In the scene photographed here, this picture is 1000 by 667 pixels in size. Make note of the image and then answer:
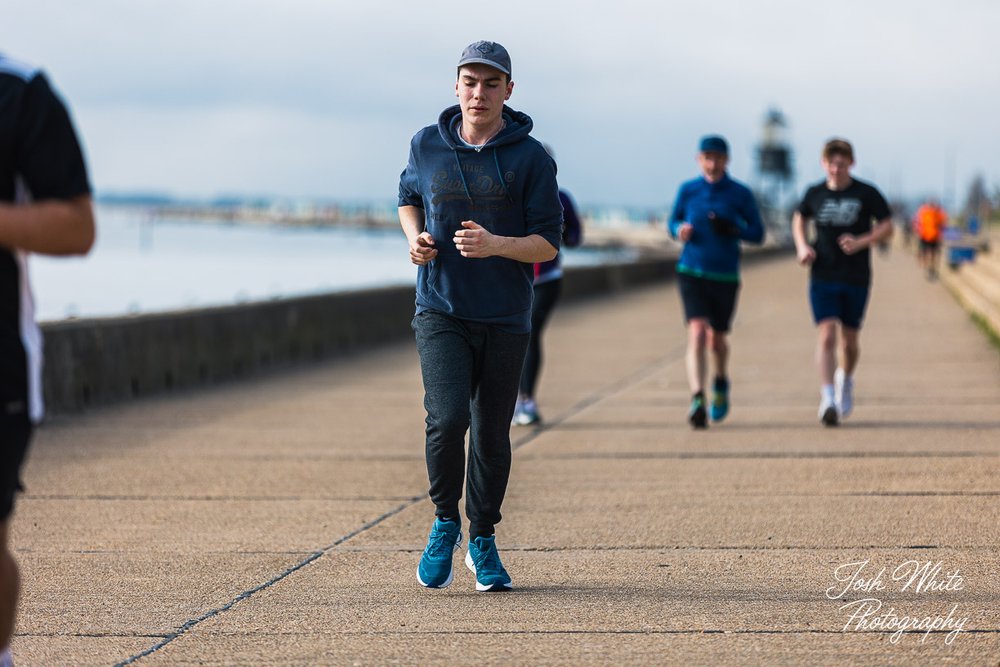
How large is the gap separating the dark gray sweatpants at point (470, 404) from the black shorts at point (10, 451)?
215cm

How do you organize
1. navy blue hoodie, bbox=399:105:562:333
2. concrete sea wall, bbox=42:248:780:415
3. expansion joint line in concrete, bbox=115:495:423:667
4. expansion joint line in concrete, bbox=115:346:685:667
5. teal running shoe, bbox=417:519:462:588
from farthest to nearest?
concrete sea wall, bbox=42:248:780:415, teal running shoe, bbox=417:519:462:588, navy blue hoodie, bbox=399:105:562:333, expansion joint line in concrete, bbox=115:346:685:667, expansion joint line in concrete, bbox=115:495:423:667

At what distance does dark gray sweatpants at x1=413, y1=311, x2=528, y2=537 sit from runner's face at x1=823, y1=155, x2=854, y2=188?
5141 mm

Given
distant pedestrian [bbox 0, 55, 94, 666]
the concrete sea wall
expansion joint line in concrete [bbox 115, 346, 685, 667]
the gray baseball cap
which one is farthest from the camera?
the concrete sea wall

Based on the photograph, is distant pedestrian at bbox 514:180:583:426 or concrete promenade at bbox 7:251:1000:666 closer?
concrete promenade at bbox 7:251:1000:666

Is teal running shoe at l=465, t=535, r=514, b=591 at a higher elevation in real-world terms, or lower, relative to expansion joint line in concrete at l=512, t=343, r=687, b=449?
higher

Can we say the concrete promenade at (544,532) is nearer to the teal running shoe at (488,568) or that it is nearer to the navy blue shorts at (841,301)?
the teal running shoe at (488,568)

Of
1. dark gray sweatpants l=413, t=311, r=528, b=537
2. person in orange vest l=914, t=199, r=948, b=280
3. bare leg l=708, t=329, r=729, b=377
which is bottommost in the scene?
person in orange vest l=914, t=199, r=948, b=280

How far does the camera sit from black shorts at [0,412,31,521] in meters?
3.40

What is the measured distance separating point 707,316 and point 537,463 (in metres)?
2.11

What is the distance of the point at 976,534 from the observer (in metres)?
6.59

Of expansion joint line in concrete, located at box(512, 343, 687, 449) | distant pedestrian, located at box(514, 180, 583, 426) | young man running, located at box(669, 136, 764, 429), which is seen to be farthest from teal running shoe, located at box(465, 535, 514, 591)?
distant pedestrian, located at box(514, 180, 583, 426)

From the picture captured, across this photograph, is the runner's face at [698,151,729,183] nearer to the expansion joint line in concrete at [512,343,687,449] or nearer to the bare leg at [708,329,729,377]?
the bare leg at [708,329,729,377]

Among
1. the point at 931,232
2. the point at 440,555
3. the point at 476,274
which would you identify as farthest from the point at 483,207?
the point at 931,232

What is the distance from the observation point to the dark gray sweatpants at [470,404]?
18.0 feet
